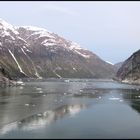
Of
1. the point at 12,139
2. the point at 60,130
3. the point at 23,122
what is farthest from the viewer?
the point at 23,122

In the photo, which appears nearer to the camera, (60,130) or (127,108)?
(60,130)

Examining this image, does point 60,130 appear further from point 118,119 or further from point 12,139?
point 118,119

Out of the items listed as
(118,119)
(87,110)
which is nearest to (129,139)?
(118,119)

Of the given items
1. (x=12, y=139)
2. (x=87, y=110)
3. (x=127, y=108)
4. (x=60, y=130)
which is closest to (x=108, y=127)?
(x=60, y=130)

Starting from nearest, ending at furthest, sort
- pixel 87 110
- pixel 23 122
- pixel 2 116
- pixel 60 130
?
pixel 60 130
pixel 23 122
pixel 2 116
pixel 87 110

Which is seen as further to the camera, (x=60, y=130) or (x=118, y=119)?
(x=118, y=119)

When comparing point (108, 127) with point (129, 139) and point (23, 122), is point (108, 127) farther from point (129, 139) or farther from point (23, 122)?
point (23, 122)

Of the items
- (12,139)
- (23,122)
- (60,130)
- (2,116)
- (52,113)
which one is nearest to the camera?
(12,139)

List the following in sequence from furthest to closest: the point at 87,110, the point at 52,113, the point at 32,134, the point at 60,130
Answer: the point at 87,110
the point at 52,113
the point at 60,130
the point at 32,134

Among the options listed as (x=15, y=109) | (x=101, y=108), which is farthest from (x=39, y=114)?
(x=101, y=108)
